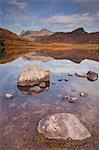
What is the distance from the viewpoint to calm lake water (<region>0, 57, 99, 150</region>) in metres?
3.65

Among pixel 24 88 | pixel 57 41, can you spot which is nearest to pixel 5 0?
pixel 24 88

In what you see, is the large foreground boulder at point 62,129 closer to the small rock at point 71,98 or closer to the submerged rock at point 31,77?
the small rock at point 71,98

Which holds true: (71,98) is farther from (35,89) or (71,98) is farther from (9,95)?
(9,95)

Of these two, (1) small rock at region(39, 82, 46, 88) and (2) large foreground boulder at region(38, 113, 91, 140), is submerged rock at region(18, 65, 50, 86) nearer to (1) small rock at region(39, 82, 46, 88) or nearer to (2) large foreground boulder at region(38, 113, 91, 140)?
(1) small rock at region(39, 82, 46, 88)

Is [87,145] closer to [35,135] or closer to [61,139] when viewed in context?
[61,139]

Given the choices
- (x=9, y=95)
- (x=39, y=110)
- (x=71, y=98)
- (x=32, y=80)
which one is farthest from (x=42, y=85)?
(x=39, y=110)

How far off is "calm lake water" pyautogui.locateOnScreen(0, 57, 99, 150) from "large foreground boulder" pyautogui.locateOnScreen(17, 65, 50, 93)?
0.20 metres

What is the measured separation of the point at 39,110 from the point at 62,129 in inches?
51.2

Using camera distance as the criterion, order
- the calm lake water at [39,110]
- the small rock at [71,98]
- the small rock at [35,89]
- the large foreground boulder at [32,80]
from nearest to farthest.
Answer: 1. the calm lake water at [39,110]
2. the small rock at [71,98]
3. the small rock at [35,89]
4. the large foreground boulder at [32,80]

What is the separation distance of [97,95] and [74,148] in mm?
2720

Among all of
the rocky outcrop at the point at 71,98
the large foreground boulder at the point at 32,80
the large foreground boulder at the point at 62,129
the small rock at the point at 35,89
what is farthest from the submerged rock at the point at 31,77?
the large foreground boulder at the point at 62,129

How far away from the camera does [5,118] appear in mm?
4551

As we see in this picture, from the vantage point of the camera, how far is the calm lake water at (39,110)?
365 centimetres

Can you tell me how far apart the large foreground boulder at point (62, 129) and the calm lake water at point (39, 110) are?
0.11 metres
